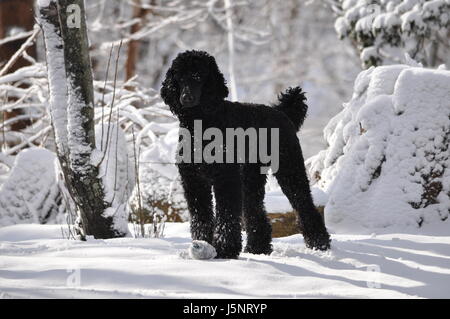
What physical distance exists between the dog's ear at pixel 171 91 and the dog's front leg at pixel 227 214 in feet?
2.18

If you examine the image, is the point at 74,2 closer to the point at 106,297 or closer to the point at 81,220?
the point at 81,220

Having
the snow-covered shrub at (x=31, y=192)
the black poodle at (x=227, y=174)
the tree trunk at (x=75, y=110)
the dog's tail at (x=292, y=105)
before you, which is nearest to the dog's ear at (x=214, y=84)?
the black poodle at (x=227, y=174)

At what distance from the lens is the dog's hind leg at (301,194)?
529cm

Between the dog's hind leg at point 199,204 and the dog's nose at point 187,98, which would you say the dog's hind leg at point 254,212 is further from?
the dog's nose at point 187,98

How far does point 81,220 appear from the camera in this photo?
5.80m

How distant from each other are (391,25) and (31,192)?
608 cm

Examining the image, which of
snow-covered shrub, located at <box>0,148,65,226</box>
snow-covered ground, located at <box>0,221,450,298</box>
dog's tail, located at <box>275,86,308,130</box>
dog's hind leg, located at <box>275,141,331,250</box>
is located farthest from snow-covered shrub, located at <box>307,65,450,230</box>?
snow-covered shrub, located at <box>0,148,65,226</box>

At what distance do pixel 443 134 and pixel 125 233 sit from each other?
12.0 feet

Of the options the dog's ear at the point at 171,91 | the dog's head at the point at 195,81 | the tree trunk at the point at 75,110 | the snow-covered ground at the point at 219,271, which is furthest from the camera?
the tree trunk at the point at 75,110

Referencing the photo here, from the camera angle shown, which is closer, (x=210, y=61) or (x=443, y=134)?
(x=210, y=61)

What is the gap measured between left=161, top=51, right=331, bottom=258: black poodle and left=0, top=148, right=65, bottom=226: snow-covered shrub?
157 inches

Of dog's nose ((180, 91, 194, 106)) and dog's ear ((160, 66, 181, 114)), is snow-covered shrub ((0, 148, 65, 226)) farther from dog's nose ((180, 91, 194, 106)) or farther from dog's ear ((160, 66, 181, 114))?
dog's nose ((180, 91, 194, 106))

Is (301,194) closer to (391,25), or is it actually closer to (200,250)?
(200,250)
